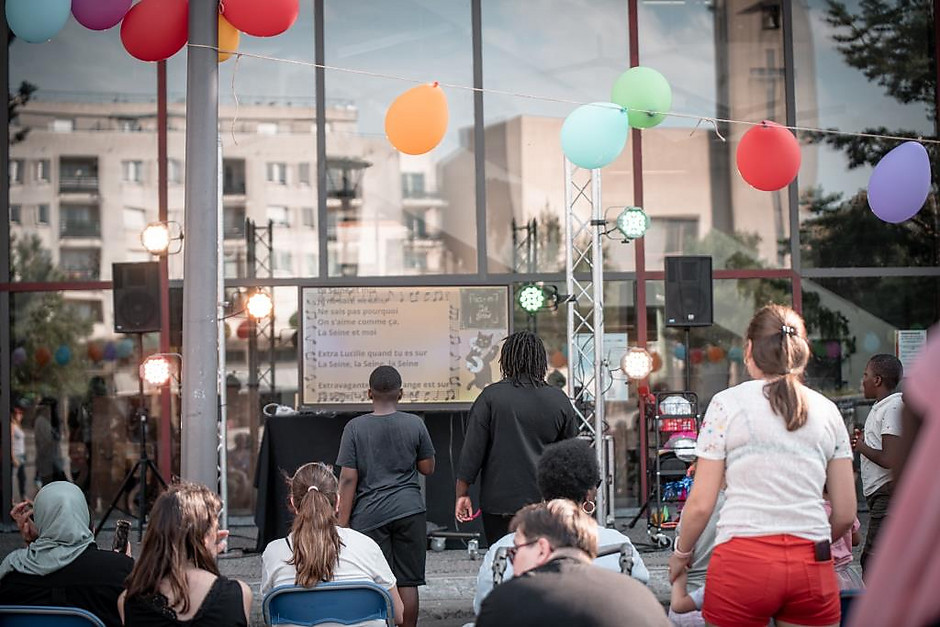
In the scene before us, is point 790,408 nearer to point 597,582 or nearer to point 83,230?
point 597,582

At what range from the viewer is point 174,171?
9695 millimetres

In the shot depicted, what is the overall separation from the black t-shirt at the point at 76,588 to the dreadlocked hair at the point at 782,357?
243cm

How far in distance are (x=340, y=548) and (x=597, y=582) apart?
1809mm

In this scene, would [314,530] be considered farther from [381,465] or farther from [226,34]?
[226,34]

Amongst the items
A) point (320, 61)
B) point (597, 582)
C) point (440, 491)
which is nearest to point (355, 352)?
point (440, 491)

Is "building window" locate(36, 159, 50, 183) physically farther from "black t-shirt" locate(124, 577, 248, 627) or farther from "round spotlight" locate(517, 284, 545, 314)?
"black t-shirt" locate(124, 577, 248, 627)

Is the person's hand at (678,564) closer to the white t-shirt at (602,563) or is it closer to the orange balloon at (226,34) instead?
the white t-shirt at (602,563)

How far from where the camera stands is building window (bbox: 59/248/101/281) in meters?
9.72

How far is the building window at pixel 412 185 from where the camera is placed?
9.92 m

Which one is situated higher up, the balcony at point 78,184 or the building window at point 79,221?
the balcony at point 78,184

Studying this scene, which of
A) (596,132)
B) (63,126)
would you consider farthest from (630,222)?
(63,126)

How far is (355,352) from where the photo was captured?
9.13m

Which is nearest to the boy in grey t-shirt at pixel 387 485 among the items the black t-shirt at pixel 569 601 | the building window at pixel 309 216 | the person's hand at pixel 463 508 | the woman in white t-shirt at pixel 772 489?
the person's hand at pixel 463 508

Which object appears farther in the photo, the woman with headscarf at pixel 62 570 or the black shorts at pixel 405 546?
the black shorts at pixel 405 546
